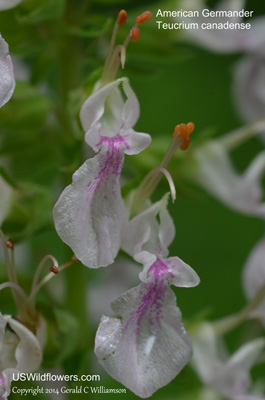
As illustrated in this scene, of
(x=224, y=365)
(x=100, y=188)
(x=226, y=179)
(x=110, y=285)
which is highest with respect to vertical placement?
(x=100, y=188)

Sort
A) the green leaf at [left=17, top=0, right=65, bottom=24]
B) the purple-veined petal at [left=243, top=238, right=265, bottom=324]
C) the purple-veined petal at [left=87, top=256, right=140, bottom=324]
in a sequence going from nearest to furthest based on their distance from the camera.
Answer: the green leaf at [left=17, top=0, right=65, bottom=24] → the purple-veined petal at [left=243, top=238, right=265, bottom=324] → the purple-veined petal at [left=87, top=256, right=140, bottom=324]

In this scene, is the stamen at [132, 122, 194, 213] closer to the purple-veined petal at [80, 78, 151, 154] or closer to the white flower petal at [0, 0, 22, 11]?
the purple-veined petal at [80, 78, 151, 154]

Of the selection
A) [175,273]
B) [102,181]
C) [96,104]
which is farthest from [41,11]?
[175,273]

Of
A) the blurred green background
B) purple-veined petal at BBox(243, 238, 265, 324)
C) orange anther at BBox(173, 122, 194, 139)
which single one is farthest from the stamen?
purple-veined petal at BBox(243, 238, 265, 324)

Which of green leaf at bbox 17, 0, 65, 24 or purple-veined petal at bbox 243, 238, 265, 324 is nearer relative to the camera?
green leaf at bbox 17, 0, 65, 24

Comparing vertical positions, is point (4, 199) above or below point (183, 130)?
below

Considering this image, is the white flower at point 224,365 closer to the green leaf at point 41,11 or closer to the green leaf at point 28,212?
the green leaf at point 28,212

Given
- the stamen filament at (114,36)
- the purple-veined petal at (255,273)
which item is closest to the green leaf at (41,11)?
the stamen filament at (114,36)

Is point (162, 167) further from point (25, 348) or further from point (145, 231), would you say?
point (25, 348)
